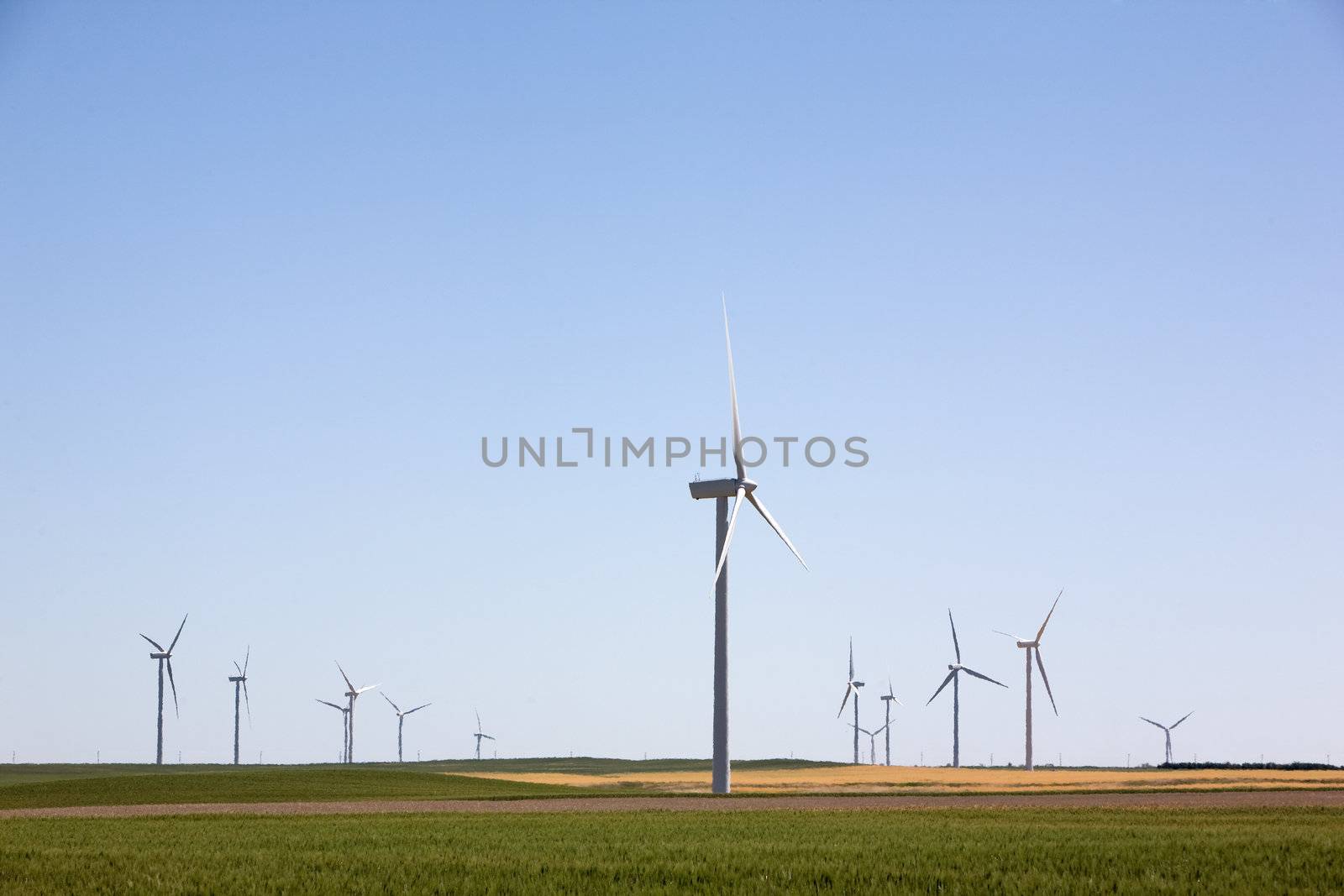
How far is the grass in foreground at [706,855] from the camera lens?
28.8 metres

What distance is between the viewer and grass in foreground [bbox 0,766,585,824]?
2923 inches

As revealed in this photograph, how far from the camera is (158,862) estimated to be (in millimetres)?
34344

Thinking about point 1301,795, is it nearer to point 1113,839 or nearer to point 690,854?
point 1113,839

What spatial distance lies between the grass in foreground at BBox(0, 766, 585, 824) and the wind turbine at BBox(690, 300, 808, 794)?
8917mm

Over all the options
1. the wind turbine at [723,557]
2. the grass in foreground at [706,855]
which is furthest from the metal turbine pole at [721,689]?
the grass in foreground at [706,855]

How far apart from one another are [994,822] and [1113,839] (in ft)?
28.1

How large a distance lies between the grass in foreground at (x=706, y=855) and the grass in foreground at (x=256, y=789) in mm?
26650

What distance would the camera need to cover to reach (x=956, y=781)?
93.4 metres

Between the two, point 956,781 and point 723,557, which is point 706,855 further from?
point 956,781

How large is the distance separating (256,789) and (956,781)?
43073 millimetres

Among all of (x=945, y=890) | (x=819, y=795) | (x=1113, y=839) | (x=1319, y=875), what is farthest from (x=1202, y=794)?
(x=945, y=890)

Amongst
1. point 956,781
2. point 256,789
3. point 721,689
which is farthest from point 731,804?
point 956,781

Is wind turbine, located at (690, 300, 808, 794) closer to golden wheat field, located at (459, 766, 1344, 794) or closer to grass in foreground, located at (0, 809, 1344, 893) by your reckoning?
golden wheat field, located at (459, 766, 1344, 794)

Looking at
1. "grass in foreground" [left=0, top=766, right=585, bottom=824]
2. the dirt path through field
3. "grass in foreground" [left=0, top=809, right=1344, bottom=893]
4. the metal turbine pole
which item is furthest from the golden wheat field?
"grass in foreground" [left=0, top=809, right=1344, bottom=893]
